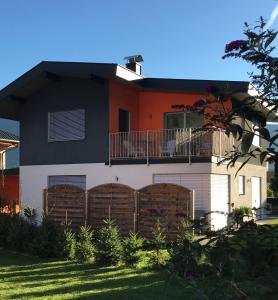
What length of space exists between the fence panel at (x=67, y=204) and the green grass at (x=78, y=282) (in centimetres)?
309

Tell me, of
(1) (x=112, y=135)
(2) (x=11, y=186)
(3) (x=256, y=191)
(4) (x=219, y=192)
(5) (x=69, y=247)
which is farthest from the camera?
(2) (x=11, y=186)

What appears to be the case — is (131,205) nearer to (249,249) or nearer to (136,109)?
(136,109)

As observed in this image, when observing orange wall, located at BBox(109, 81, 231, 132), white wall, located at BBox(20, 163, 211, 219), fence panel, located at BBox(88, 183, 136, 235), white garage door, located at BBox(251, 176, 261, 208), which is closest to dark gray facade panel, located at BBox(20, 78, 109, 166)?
white wall, located at BBox(20, 163, 211, 219)

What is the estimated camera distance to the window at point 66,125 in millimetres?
20250

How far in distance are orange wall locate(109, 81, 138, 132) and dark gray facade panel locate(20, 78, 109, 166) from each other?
0.22m

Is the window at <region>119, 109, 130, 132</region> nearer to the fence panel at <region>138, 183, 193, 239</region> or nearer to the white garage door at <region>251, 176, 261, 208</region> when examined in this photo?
the fence panel at <region>138, 183, 193, 239</region>

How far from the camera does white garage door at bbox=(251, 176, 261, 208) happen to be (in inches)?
936

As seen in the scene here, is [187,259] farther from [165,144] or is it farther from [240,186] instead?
[240,186]

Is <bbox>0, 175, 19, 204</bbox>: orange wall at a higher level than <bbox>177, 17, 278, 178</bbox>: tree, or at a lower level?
lower

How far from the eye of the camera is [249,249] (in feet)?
7.24

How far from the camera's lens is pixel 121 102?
2005 cm

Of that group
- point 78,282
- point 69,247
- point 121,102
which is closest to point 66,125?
point 121,102

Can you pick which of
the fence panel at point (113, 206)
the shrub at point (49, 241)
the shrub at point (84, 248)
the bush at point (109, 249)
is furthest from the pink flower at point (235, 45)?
the fence panel at point (113, 206)

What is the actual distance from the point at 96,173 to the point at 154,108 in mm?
3878
